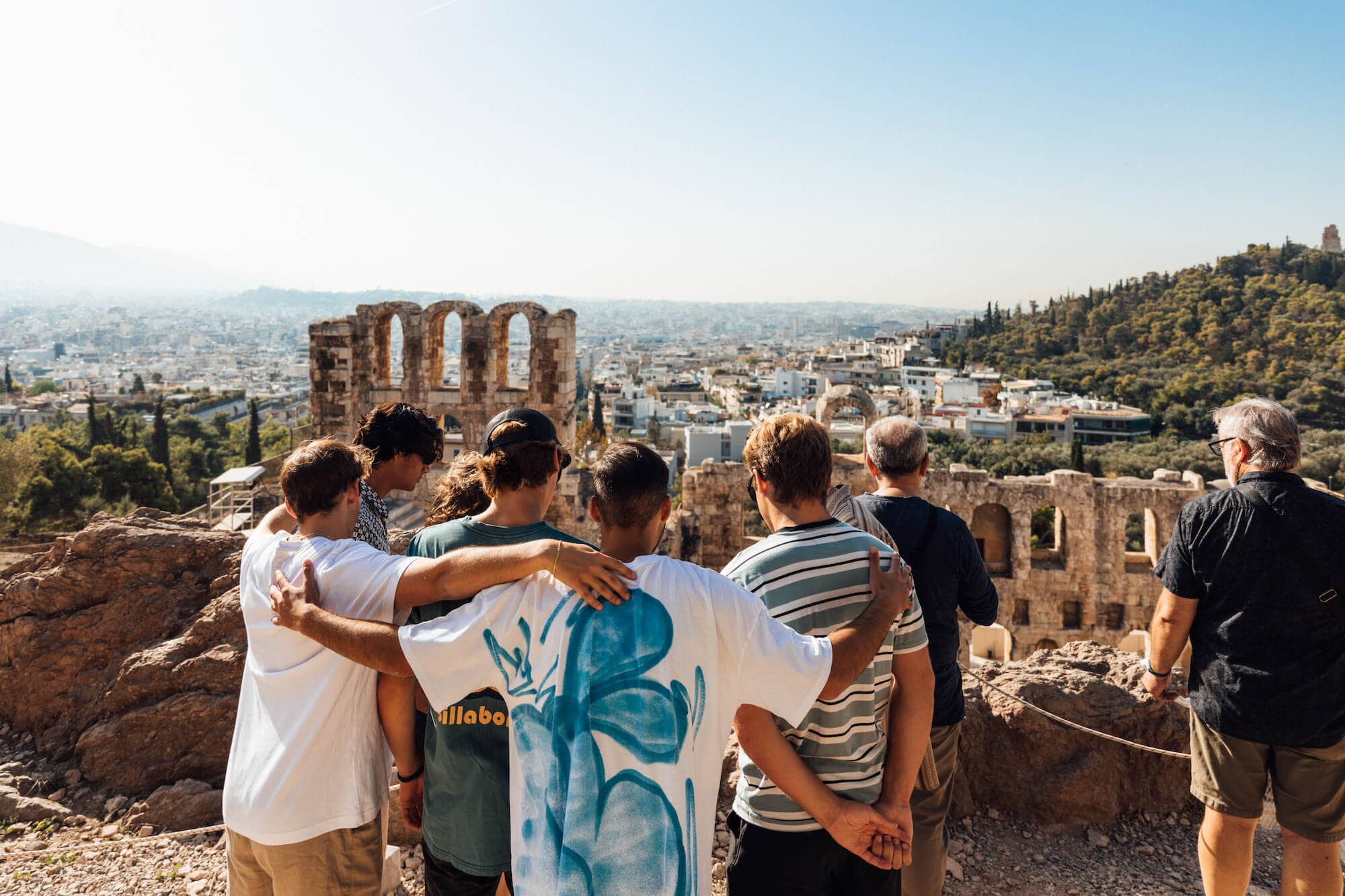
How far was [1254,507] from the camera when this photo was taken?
10.3ft

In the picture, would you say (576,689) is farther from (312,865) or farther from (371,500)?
(371,500)

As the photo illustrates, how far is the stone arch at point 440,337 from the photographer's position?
15.0m

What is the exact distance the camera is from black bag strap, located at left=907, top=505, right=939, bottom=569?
11.0 ft

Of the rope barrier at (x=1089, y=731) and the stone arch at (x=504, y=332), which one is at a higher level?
the stone arch at (x=504, y=332)

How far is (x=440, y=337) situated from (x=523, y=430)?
14.0 meters

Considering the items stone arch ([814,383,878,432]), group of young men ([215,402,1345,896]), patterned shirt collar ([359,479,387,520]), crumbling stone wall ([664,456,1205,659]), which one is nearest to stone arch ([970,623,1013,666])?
crumbling stone wall ([664,456,1205,659])

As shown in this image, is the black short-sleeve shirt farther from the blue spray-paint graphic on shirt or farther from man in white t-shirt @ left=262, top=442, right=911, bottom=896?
the blue spray-paint graphic on shirt

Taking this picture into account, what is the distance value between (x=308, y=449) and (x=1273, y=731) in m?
3.76

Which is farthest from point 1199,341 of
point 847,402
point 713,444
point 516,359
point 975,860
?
point 516,359

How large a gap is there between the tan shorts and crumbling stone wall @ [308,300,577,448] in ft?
38.7

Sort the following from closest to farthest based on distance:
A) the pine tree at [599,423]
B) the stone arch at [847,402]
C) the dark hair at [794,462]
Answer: the dark hair at [794,462]
the stone arch at [847,402]
the pine tree at [599,423]

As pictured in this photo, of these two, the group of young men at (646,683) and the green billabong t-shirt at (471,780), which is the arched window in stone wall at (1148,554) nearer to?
the group of young men at (646,683)

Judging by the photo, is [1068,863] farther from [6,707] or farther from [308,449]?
[6,707]

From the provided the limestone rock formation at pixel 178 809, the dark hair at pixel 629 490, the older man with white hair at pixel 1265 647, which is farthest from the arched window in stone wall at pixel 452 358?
the older man with white hair at pixel 1265 647
